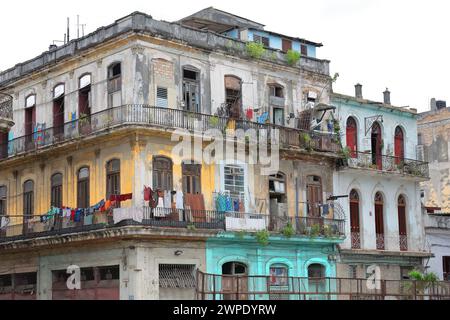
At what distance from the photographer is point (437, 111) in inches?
1800

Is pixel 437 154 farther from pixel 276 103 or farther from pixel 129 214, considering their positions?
pixel 129 214

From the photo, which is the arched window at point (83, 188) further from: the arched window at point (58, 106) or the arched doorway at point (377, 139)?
the arched doorway at point (377, 139)

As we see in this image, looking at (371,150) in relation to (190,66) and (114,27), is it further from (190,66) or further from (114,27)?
(114,27)

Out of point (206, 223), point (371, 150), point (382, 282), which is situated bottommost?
point (382, 282)

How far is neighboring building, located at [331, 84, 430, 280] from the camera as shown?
34.5 meters

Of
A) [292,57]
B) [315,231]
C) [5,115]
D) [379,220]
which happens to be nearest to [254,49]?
[292,57]

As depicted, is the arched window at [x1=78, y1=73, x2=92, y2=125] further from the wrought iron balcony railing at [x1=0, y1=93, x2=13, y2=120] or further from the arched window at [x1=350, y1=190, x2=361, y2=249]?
the arched window at [x1=350, y1=190, x2=361, y2=249]

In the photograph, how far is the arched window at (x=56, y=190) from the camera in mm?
31708

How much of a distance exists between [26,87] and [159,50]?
7.54 metres

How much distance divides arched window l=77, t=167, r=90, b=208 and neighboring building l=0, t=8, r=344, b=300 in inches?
2.5

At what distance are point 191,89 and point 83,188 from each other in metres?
5.40

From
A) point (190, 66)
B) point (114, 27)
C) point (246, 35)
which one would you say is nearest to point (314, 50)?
point (246, 35)

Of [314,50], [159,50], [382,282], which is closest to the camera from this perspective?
[382,282]

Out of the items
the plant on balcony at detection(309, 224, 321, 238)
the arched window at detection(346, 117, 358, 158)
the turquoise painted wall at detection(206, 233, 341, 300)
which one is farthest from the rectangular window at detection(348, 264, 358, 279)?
the arched window at detection(346, 117, 358, 158)
